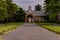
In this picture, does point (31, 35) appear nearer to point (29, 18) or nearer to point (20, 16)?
point (20, 16)

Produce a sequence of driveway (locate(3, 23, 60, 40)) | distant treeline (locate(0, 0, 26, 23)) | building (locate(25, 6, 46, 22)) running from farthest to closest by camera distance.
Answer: building (locate(25, 6, 46, 22))
distant treeline (locate(0, 0, 26, 23))
driveway (locate(3, 23, 60, 40))

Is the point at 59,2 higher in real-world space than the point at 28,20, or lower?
higher

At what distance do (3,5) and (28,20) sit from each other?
152 feet

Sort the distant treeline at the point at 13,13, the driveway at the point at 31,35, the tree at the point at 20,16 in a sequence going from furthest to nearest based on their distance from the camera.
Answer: the tree at the point at 20,16 < the distant treeline at the point at 13,13 < the driveway at the point at 31,35

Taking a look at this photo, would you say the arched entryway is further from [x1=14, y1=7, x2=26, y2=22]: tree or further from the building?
[x1=14, y1=7, x2=26, y2=22]: tree

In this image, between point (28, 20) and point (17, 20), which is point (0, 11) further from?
point (28, 20)

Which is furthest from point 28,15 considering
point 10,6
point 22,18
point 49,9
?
point 49,9

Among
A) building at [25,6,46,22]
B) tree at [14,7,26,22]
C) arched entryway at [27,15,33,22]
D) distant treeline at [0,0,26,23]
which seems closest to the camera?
distant treeline at [0,0,26,23]

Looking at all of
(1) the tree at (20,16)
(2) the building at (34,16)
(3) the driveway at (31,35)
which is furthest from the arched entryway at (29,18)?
(3) the driveway at (31,35)

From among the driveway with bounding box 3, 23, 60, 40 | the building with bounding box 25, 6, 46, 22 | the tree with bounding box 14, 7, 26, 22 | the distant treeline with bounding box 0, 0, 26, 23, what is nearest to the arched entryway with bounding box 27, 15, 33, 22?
the building with bounding box 25, 6, 46, 22

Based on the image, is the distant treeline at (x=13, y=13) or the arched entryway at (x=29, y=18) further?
the arched entryway at (x=29, y=18)

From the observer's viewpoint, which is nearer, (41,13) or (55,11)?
(55,11)

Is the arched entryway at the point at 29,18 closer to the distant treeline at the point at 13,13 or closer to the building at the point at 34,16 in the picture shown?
the building at the point at 34,16

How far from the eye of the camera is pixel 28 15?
112875mm
